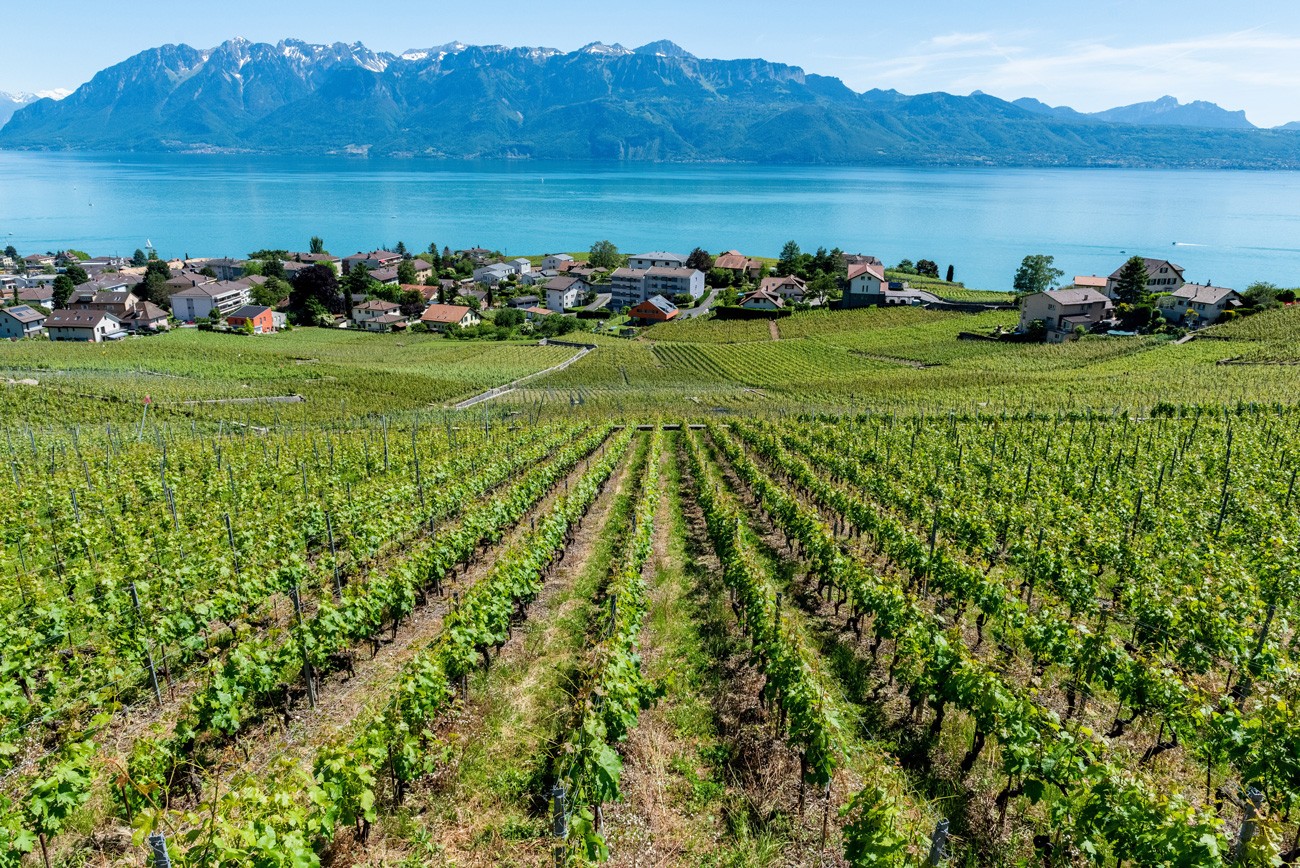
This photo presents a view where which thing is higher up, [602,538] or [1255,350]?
[1255,350]

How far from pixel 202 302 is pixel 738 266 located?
83580mm

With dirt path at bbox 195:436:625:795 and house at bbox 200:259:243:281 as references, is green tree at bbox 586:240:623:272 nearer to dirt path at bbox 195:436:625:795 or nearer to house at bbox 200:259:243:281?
house at bbox 200:259:243:281

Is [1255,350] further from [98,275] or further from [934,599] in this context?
[98,275]

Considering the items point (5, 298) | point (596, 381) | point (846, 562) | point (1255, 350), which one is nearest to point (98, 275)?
point (5, 298)

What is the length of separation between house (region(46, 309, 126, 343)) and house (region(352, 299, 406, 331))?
96.3ft

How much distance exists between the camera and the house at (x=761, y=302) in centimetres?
9131

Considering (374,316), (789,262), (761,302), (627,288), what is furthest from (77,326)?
(789,262)

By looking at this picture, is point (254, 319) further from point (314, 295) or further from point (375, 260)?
point (375, 260)

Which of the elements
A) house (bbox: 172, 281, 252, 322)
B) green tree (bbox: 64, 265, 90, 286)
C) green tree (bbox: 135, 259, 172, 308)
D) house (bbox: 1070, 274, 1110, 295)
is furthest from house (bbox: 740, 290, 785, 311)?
green tree (bbox: 64, 265, 90, 286)

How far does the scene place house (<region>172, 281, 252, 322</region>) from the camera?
9475 cm

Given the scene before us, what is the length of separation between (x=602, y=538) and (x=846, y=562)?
780 cm

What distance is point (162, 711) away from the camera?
10305 mm

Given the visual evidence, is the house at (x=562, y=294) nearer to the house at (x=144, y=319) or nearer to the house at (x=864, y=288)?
the house at (x=864, y=288)

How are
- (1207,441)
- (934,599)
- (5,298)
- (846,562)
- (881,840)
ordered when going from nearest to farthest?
1. (881,840)
2. (846,562)
3. (934,599)
4. (1207,441)
5. (5,298)
